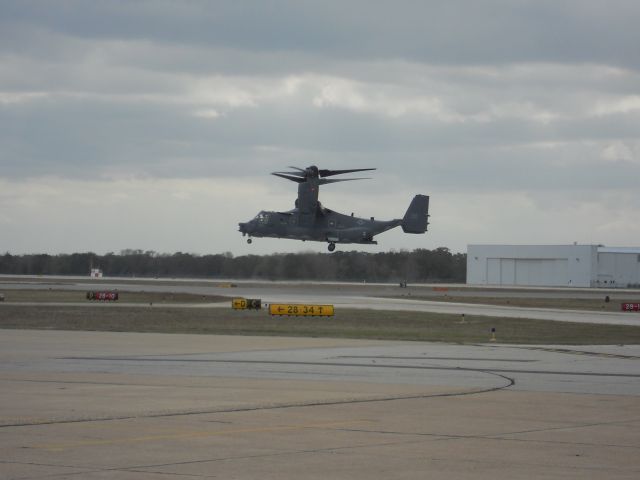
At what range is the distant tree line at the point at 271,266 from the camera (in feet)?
461

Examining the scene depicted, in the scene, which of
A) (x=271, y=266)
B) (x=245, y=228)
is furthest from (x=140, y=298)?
(x=271, y=266)

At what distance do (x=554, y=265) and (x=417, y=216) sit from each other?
6629 centimetres

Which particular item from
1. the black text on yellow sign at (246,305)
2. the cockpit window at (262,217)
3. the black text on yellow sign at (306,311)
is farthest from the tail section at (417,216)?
the black text on yellow sign at (306,311)

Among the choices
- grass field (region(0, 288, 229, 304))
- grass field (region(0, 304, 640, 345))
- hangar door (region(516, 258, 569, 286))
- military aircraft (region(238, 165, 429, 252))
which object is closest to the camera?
grass field (region(0, 304, 640, 345))

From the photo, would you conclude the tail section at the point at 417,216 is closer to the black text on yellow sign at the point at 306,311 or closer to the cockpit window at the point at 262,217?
the cockpit window at the point at 262,217

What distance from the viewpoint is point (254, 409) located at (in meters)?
20.0

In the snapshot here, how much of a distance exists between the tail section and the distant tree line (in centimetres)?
2768

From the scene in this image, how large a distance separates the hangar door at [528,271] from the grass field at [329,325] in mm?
106685

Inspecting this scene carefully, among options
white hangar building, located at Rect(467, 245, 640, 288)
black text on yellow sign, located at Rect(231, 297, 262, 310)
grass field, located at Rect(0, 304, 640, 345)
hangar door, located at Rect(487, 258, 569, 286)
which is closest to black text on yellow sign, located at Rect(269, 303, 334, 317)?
grass field, located at Rect(0, 304, 640, 345)

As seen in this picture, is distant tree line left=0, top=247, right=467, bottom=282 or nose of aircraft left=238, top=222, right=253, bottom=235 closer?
nose of aircraft left=238, top=222, right=253, bottom=235

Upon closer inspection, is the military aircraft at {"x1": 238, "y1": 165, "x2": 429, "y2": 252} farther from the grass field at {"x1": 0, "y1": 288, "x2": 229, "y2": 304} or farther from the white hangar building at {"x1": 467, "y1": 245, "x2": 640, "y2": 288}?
the white hangar building at {"x1": 467, "y1": 245, "x2": 640, "y2": 288}

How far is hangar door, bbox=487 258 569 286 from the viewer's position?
556 ft

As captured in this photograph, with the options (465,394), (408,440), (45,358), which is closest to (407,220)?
(45,358)

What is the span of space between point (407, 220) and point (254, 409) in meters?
90.0
